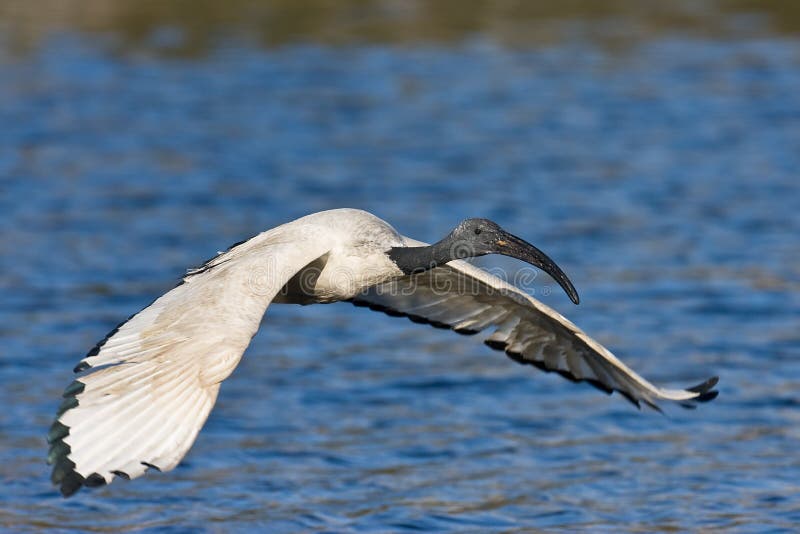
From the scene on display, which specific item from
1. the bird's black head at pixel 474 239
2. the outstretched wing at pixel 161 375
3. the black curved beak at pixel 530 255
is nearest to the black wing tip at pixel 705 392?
the black curved beak at pixel 530 255

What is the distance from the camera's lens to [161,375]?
6316 millimetres

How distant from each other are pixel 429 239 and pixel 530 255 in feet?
21.2

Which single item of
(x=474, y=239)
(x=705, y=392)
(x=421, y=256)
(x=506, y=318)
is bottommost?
(x=705, y=392)

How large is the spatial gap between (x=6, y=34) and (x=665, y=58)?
432 inches

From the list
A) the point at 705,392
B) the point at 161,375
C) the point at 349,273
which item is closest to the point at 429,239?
the point at 349,273

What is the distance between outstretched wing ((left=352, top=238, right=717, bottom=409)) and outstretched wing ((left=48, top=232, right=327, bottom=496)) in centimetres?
152

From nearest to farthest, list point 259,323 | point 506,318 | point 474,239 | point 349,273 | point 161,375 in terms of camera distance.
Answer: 1. point 161,375
2. point 259,323
3. point 349,273
4. point 474,239
5. point 506,318

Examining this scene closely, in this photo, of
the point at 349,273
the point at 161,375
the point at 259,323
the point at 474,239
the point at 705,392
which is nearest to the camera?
the point at 161,375

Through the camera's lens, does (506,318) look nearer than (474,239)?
No

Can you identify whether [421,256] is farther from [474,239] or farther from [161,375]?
[161,375]

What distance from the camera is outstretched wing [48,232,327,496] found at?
5.89 meters

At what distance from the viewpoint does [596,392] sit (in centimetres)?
1093

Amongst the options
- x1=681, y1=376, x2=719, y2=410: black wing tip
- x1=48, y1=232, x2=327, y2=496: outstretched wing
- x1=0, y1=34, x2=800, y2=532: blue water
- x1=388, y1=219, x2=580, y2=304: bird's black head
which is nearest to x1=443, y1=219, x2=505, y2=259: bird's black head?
x1=388, y1=219, x2=580, y2=304: bird's black head

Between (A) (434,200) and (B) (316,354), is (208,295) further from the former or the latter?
(A) (434,200)
